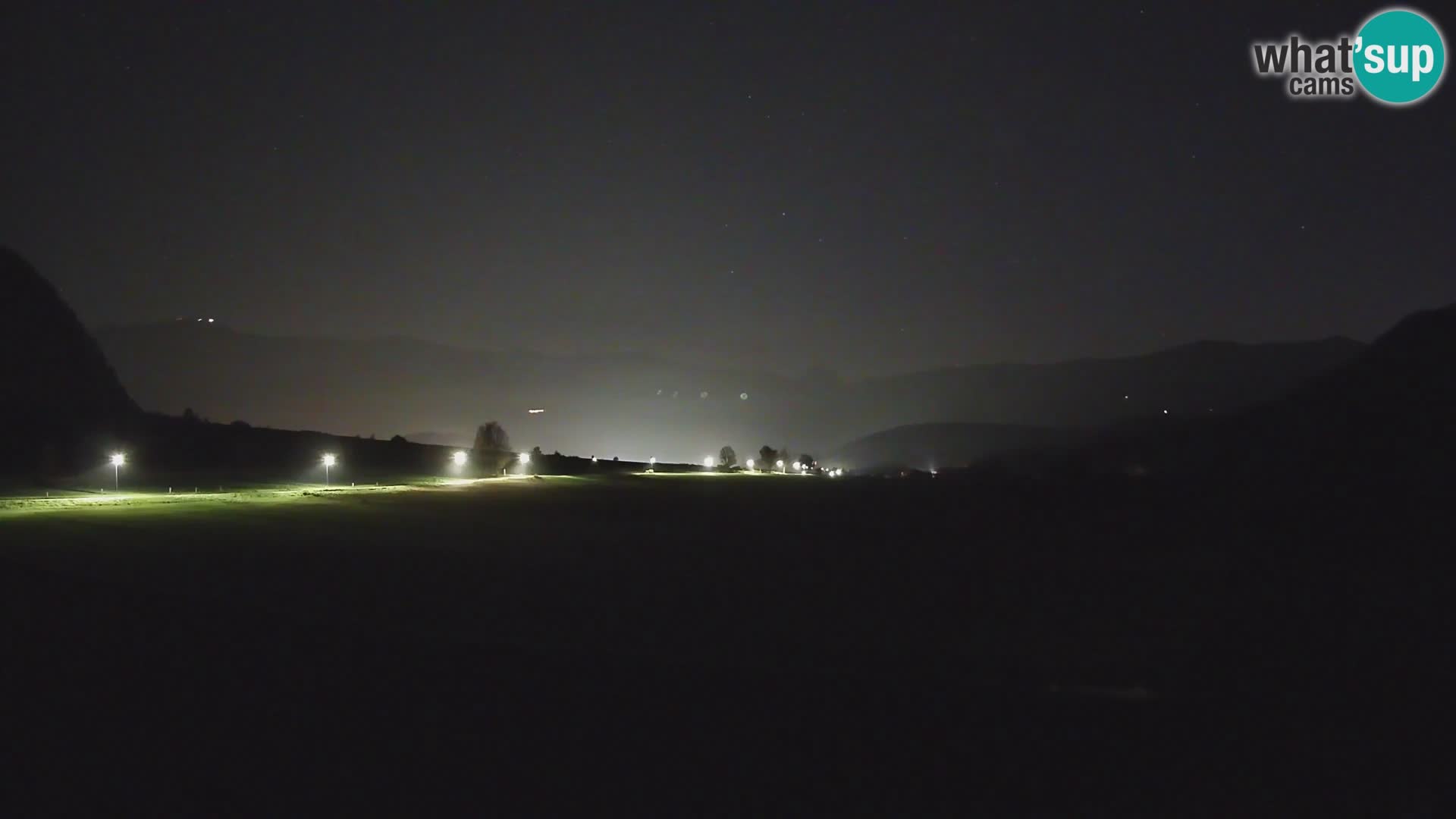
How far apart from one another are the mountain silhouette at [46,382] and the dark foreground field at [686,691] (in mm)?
40116

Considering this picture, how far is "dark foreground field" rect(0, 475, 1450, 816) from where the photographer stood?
5.85m

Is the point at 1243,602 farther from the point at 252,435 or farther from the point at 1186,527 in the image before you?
the point at 252,435

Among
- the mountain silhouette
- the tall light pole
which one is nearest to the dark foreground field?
the tall light pole

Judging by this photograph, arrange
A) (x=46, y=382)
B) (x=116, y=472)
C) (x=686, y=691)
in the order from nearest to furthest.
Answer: (x=686, y=691) < (x=116, y=472) < (x=46, y=382)

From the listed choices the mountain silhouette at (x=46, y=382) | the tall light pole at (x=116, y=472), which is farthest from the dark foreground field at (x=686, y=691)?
the mountain silhouette at (x=46, y=382)

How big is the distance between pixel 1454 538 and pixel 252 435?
93.9 meters

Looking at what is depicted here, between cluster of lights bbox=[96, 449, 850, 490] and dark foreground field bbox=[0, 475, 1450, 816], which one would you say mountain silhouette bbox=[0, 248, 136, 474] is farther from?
dark foreground field bbox=[0, 475, 1450, 816]

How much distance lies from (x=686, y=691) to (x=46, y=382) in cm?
7715

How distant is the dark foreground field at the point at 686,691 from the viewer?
230 inches

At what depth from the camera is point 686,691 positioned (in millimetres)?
7898

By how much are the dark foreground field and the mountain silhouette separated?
4012 centimetres

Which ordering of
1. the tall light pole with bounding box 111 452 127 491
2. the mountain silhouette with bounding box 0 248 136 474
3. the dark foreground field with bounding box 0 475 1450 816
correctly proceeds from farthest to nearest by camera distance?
the mountain silhouette with bounding box 0 248 136 474 < the tall light pole with bounding box 111 452 127 491 < the dark foreground field with bounding box 0 475 1450 816

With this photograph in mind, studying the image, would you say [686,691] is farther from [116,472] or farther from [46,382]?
[46,382]

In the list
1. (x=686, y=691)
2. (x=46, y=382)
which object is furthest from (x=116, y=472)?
(x=686, y=691)
